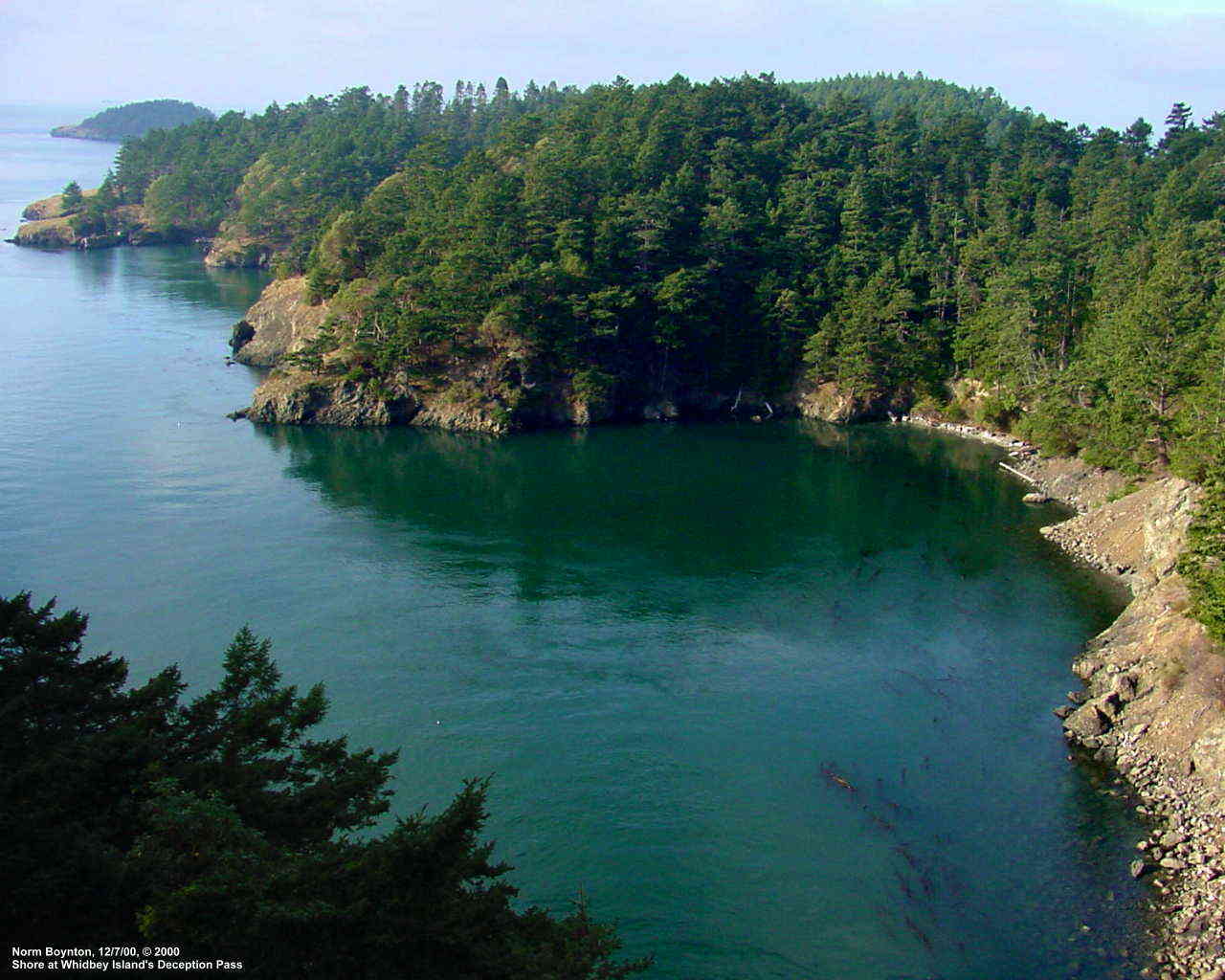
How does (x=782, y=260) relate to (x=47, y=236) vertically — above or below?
below

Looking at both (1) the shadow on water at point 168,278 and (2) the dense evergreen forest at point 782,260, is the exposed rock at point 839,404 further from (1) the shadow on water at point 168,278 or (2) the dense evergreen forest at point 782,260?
(1) the shadow on water at point 168,278

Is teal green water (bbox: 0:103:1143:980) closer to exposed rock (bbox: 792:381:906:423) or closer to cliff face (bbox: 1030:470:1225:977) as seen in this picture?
cliff face (bbox: 1030:470:1225:977)

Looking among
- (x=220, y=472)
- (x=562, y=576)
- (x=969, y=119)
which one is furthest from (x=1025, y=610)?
(x=969, y=119)

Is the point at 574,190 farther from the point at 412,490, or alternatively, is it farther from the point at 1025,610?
the point at 1025,610

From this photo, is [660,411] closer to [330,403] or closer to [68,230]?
[330,403]

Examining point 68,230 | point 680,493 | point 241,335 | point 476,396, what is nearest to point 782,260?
point 476,396

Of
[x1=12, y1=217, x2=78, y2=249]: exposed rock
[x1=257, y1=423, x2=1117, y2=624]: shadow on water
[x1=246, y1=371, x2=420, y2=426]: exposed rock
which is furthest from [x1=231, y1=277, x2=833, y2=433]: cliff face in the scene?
[x1=12, y1=217, x2=78, y2=249]: exposed rock
